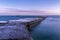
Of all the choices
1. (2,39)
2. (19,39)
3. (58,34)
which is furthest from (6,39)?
(58,34)

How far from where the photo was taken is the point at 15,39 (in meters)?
1.91

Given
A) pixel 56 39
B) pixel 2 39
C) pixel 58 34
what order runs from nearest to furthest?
1. pixel 2 39
2. pixel 56 39
3. pixel 58 34

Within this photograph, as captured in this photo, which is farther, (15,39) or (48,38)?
(48,38)

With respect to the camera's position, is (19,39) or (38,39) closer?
(19,39)

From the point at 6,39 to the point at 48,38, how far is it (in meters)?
2.57

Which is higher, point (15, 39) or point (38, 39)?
point (15, 39)

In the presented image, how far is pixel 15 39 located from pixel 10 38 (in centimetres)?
10

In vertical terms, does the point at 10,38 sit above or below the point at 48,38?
above

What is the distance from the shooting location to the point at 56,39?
4.01 m

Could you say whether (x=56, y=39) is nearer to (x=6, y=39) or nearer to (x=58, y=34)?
(x=58, y=34)

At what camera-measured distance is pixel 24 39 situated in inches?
77.8

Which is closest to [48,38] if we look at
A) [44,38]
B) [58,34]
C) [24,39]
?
[44,38]

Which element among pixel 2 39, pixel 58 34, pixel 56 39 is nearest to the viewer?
pixel 2 39

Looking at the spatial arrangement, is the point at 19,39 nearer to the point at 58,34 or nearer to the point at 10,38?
the point at 10,38
